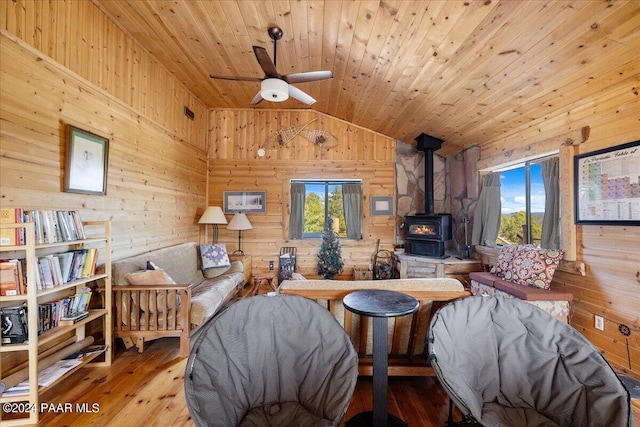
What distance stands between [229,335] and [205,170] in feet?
14.5

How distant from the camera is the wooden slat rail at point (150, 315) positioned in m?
2.60

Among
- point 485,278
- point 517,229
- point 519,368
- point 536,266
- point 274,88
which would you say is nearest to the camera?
point 519,368

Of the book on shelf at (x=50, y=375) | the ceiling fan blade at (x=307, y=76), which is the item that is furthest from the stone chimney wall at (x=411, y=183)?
the book on shelf at (x=50, y=375)

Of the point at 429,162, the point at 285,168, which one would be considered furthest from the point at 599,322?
the point at 285,168

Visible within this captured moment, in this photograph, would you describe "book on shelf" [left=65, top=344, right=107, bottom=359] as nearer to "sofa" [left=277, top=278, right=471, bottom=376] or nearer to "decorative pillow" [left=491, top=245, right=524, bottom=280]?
"sofa" [left=277, top=278, right=471, bottom=376]

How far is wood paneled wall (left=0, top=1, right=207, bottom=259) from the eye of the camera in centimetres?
205

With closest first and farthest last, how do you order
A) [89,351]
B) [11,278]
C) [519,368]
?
[519,368]
[11,278]
[89,351]

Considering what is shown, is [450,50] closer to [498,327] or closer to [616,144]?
[616,144]

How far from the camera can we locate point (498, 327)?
159 cm

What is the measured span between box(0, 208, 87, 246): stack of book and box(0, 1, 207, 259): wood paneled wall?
307 mm

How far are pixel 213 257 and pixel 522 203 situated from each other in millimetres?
4690

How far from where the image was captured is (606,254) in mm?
2568

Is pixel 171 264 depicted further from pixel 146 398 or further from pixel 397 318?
pixel 397 318

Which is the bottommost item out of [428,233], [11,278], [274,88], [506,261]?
[506,261]
